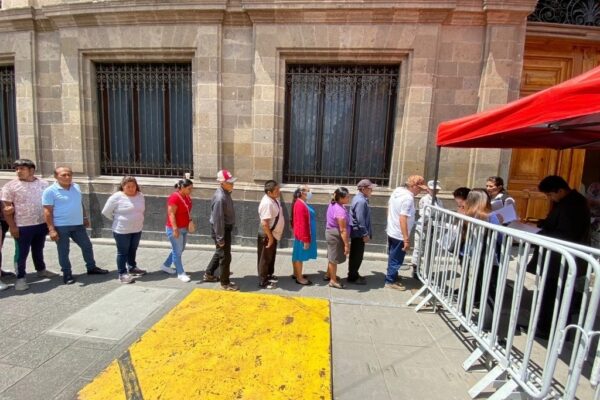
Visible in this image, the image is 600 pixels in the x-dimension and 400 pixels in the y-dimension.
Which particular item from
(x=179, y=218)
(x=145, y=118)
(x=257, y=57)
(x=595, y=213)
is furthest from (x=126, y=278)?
(x=595, y=213)

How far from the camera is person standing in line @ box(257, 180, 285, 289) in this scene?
4.24 metres

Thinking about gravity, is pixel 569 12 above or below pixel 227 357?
above

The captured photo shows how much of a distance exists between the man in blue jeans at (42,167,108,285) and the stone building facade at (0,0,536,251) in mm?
2031

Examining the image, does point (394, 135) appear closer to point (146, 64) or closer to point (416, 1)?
point (416, 1)

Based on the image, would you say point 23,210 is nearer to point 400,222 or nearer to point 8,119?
point 8,119

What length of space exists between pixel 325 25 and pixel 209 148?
129 inches

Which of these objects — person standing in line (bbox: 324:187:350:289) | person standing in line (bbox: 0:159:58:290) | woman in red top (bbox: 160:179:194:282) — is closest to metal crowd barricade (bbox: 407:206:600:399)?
person standing in line (bbox: 324:187:350:289)

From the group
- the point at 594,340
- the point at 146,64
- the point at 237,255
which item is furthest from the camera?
the point at 146,64

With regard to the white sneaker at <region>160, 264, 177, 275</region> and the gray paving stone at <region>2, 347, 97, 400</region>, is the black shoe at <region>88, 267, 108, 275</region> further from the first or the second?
the gray paving stone at <region>2, 347, 97, 400</region>

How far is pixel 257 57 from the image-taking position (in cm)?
591

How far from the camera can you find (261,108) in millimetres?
6012

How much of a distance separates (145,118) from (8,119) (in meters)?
3.53

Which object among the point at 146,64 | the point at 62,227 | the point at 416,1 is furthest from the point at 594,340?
the point at 146,64

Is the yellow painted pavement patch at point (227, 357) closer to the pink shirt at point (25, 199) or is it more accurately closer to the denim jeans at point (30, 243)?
the denim jeans at point (30, 243)
